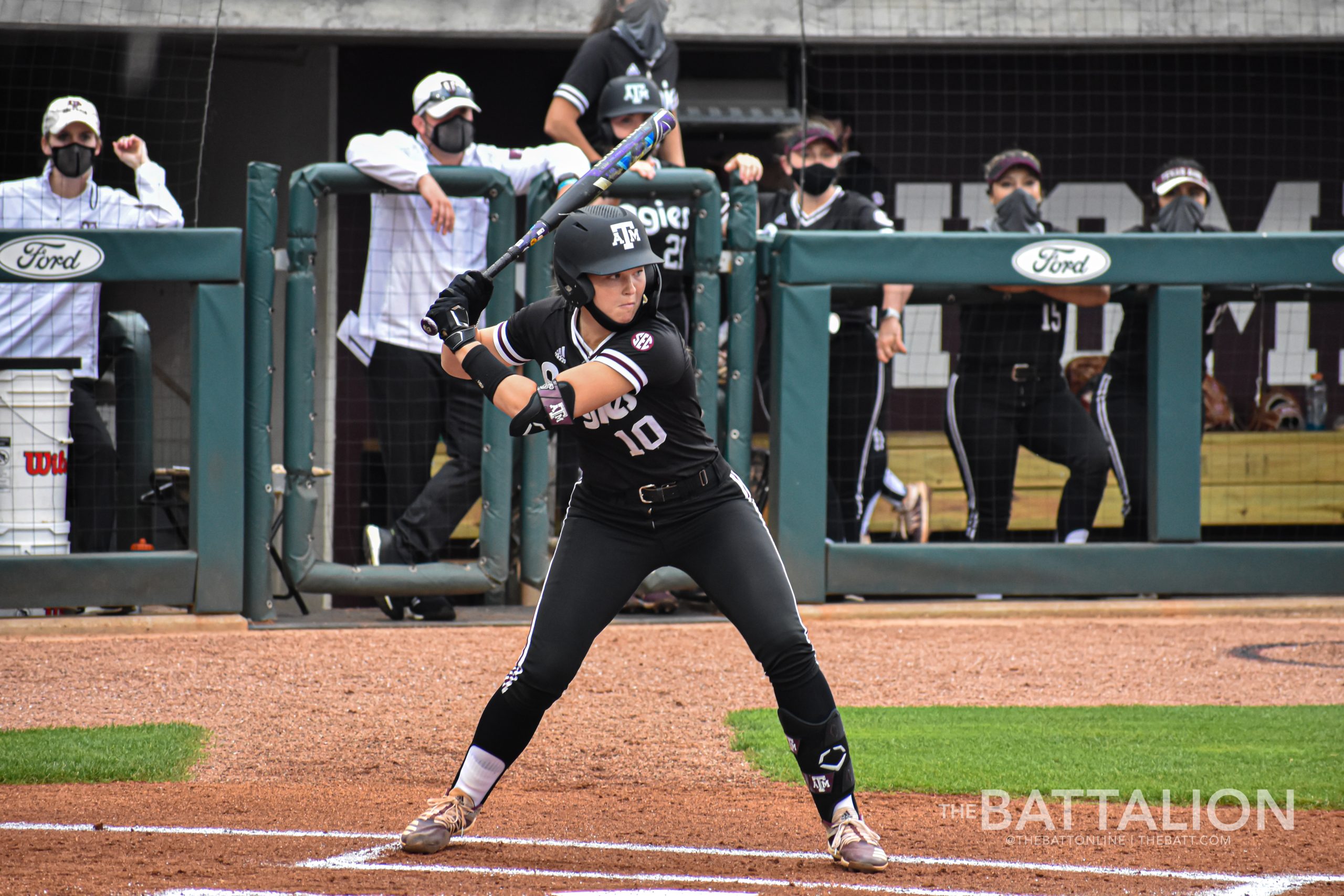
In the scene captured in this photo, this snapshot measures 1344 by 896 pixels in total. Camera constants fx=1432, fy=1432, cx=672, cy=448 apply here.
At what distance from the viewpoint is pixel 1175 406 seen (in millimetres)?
7117

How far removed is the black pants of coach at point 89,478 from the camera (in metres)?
6.57

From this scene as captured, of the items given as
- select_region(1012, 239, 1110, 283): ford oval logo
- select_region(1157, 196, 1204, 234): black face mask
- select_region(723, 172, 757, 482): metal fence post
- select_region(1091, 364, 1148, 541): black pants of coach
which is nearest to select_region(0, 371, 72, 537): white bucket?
select_region(723, 172, 757, 482): metal fence post

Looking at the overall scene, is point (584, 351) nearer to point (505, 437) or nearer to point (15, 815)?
point (15, 815)

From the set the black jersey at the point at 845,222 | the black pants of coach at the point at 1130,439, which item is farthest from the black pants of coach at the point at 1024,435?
the black jersey at the point at 845,222

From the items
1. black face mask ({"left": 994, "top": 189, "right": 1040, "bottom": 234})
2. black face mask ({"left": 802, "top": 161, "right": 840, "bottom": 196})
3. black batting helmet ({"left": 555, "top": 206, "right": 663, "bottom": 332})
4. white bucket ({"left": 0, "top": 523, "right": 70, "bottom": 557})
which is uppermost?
black face mask ({"left": 802, "top": 161, "right": 840, "bottom": 196})

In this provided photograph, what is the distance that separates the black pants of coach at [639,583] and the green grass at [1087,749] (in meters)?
0.99

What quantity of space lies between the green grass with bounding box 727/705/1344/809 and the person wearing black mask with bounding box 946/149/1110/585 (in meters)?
1.98

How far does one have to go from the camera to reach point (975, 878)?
11.4 ft

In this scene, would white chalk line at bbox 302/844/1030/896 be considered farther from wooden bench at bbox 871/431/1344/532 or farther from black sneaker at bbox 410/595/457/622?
wooden bench at bbox 871/431/1344/532

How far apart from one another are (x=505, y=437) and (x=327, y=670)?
1.52m

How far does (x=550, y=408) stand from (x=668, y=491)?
429 millimetres

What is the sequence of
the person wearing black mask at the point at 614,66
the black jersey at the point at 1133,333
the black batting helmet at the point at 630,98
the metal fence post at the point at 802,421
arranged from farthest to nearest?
the black jersey at the point at 1133,333, the person wearing black mask at the point at 614,66, the metal fence post at the point at 802,421, the black batting helmet at the point at 630,98

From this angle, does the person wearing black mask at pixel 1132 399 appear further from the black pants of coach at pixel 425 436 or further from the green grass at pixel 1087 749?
the black pants of coach at pixel 425 436

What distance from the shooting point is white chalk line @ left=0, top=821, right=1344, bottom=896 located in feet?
11.5
